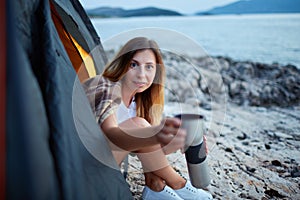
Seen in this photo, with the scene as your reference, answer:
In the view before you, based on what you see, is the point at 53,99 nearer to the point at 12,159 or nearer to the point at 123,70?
the point at 12,159

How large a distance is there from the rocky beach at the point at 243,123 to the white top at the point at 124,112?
0.96 feet

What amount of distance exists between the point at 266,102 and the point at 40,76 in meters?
2.81

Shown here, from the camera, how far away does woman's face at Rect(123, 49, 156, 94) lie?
1213 mm

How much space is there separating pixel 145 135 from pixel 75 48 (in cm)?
70

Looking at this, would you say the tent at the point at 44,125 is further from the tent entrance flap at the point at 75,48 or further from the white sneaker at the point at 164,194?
the tent entrance flap at the point at 75,48

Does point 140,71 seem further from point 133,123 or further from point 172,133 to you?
point 172,133

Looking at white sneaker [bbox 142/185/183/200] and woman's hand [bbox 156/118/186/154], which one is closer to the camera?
woman's hand [bbox 156/118/186/154]

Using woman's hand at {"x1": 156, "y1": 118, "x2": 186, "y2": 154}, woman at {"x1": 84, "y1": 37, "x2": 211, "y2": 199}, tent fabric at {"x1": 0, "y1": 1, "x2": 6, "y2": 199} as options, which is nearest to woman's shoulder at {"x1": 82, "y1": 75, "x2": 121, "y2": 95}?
woman at {"x1": 84, "y1": 37, "x2": 211, "y2": 199}

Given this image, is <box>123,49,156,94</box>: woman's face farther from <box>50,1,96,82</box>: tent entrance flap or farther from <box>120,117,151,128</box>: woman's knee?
<box>50,1,96,82</box>: tent entrance flap

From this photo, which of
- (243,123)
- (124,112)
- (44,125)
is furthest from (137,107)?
(243,123)

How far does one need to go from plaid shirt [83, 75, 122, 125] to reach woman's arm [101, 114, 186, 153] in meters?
0.02

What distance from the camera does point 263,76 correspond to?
161 inches

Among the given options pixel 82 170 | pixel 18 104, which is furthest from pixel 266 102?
pixel 18 104

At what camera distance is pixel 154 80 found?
1.32m
